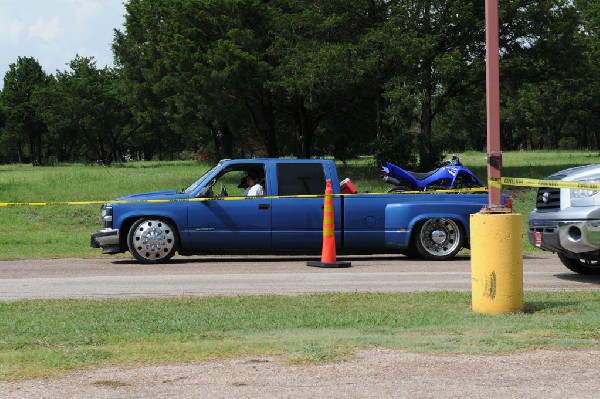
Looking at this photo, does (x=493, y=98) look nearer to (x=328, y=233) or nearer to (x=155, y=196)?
(x=328, y=233)

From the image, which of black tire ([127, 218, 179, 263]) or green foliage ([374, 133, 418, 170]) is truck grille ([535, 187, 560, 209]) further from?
green foliage ([374, 133, 418, 170])

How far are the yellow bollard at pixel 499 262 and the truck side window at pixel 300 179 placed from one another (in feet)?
23.1

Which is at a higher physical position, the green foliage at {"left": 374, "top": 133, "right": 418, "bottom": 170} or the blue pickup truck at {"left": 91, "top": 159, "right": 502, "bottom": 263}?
the green foliage at {"left": 374, "top": 133, "right": 418, "bottom": 170}

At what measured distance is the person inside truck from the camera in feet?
52.5

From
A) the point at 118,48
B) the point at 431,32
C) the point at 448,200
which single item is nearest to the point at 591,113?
the point at 118,48

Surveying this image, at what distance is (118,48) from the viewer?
75312 millimetres

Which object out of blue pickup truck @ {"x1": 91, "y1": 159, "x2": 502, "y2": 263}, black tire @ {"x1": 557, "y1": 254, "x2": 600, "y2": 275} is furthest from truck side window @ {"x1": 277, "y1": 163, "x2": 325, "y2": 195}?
black tire @ {"x1": 557, "y1": 254, "x2": 600, "y2": 275}

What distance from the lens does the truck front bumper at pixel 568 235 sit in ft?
39.0

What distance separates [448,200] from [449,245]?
75 cm

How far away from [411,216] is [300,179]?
1.96 metres

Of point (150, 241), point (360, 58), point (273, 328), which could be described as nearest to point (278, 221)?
point (150, 241)

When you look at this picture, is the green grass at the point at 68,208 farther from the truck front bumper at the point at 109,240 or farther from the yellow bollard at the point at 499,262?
the yellow bollard at the point at 499,262

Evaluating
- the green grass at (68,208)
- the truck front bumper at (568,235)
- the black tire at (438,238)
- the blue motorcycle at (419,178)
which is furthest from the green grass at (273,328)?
the green grass at (68,208)

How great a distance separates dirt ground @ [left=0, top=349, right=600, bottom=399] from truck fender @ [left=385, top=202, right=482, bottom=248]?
8.70 metres
